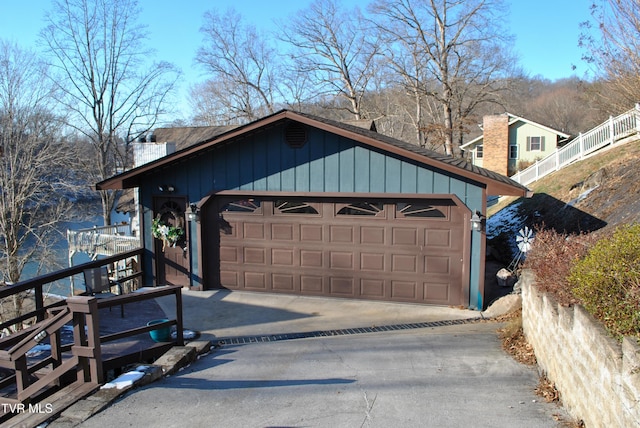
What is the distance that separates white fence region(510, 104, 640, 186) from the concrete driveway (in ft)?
48.6

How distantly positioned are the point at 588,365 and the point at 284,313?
6.11 metres

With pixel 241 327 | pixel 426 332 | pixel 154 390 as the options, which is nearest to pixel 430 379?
pixel 426 332

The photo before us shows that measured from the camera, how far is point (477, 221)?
898 centimetres

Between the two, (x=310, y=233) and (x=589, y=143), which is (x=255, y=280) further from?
(x=589, y=143)

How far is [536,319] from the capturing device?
623cm

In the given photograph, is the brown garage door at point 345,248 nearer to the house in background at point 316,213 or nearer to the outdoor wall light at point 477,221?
the house in background at point 316,213


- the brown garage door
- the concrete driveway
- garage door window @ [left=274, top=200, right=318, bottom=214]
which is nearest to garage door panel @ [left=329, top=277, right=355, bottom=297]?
the brown garage door

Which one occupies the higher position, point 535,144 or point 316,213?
point 535,144

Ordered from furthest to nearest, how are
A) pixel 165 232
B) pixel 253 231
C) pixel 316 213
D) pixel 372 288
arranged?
pixel 165 232 < pixel 253 231 < pixel 316 213 < pixel 372 288

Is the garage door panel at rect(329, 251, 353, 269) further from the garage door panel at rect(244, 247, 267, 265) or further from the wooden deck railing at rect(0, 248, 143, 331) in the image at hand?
the wooden deck railing at rect(0, 248, 143, 331)

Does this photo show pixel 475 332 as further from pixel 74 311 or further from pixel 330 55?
pixel 330 55

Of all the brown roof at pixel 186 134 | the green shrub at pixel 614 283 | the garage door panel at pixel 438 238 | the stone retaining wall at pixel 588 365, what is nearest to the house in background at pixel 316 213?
the garage door panel at pixel 438 238

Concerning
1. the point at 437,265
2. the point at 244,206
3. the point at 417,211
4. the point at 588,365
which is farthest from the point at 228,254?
the point at 588,365

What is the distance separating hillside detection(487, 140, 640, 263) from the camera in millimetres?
11312
